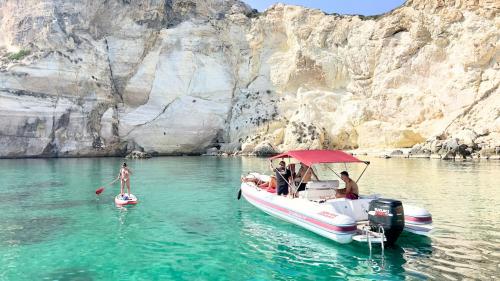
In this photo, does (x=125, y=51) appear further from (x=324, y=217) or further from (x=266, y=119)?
(x=324, y=217)

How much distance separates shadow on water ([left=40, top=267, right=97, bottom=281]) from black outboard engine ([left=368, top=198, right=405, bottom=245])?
21.0 ft

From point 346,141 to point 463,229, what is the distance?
137 ft

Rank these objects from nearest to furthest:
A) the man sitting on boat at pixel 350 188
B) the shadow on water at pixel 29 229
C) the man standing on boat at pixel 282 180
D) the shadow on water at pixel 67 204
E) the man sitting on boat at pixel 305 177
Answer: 1. the shadow on water at pixel 29 229
2. the man sitting on boat at pixel 350 188
3. the man sitting on boat at pixel 305 177
4. the man standing on boat at pixel 282 180
5. the shadow on water at pixel 67 204

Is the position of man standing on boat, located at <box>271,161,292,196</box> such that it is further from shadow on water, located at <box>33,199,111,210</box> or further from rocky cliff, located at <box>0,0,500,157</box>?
rocky cliff, located at <box>0,0,500,157</box>

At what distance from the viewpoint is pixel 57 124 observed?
56.2 metres

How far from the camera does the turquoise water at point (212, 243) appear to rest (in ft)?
28.2

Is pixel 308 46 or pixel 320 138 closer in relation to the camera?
pixel 320 138

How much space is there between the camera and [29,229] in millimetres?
12625

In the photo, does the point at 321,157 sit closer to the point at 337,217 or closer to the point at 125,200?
the point at 337,217

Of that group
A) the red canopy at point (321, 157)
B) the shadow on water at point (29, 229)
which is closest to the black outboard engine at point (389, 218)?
the red canopy at point (321, 157)

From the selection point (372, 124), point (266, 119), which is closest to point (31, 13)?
point (266, 119)

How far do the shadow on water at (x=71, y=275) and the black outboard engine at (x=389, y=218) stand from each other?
641cm

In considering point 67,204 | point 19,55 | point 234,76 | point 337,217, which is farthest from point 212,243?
point 19,55

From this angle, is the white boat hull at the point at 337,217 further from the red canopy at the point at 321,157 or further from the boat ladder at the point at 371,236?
the red canopy at the point at 321,157
